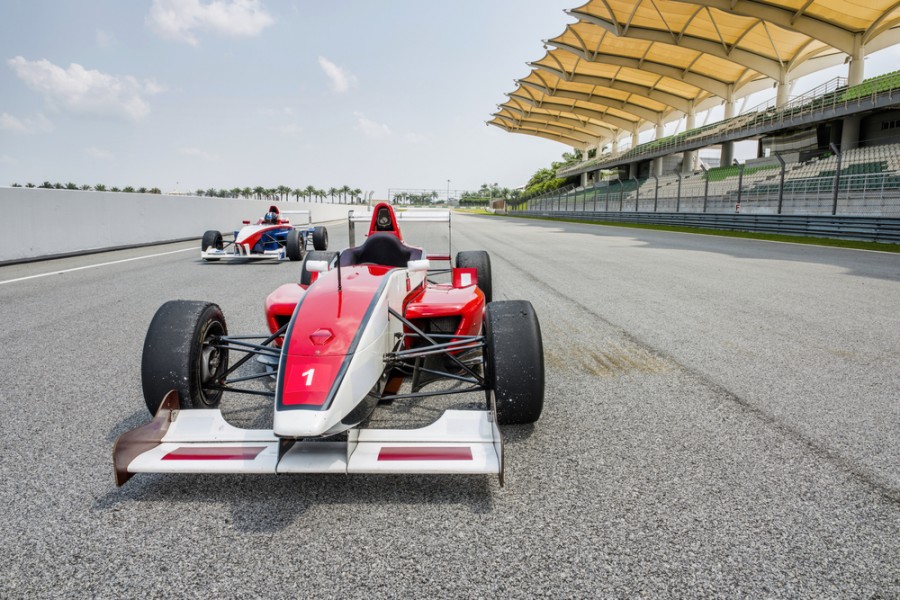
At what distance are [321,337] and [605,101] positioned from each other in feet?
205

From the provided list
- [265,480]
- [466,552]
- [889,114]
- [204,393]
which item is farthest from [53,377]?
[889,114]

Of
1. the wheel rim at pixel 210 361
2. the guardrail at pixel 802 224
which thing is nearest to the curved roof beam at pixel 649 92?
the guardrail at pixel 802 224

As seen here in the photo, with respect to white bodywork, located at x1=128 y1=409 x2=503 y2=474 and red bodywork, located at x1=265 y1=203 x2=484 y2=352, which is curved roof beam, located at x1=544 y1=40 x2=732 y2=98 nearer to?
red bodywork, located at x1=265 y1=203 x2=484 y2=352

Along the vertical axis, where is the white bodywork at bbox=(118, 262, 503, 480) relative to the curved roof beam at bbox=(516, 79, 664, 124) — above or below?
below

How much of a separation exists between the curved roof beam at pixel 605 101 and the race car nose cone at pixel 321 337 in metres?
59.6

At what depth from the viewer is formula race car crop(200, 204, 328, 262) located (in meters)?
11.6

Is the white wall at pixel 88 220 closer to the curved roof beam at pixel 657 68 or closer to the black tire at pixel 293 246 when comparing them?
the black tire at pixel 293 246

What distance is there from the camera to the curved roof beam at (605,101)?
57.9 m

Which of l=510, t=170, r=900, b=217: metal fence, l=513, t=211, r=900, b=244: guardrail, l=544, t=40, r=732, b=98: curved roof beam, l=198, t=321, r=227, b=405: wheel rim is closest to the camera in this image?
l=198, t=321, r=227, b=405: wheel rim

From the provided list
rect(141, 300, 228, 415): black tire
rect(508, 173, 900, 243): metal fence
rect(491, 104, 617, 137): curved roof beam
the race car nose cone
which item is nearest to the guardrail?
rect(508, 173, 900, 243): metal fence

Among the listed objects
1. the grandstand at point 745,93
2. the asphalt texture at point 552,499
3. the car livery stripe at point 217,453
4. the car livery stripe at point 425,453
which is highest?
the grandstand at point 745,93

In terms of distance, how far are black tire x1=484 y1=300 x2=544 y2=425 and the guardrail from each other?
17.6 metres

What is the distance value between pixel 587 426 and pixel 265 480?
1641 millimetres

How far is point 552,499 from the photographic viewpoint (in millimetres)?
2311
